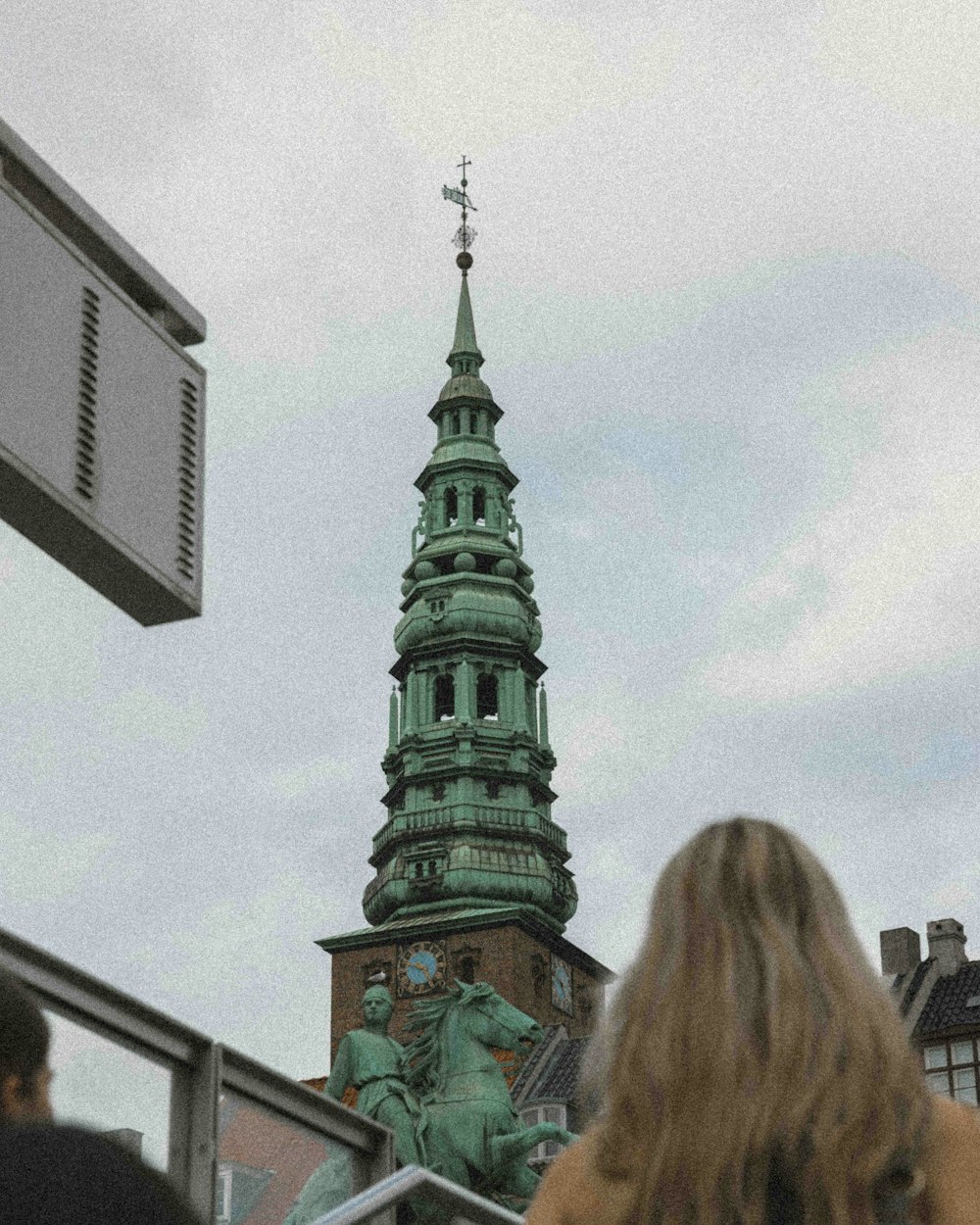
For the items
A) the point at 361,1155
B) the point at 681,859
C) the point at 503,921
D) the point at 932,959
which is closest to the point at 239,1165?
the point at 361,1155

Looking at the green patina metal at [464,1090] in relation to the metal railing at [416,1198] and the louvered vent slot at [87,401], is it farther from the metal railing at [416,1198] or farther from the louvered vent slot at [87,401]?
the louvered vent slot at [87,401]

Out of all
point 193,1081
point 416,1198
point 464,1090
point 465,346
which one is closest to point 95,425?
point 193,1081

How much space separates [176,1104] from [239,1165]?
18.3 inches

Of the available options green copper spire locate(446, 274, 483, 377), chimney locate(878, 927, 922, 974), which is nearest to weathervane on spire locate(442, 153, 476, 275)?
green copper spire locate(446, 274, 483, 377)

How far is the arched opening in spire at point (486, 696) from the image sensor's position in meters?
76.2

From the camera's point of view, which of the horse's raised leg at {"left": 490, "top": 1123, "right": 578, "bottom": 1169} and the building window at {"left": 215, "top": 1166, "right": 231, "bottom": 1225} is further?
the horse's raised leg at {"left": 490, "top": 1123, "right": 578, "bottom": 1169}

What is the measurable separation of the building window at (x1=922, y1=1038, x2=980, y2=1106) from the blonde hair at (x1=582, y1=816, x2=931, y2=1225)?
1574 inches

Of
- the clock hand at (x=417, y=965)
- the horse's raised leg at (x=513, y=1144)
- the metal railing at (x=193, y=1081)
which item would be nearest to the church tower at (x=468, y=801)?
the clock hand at (x=417, y=965)

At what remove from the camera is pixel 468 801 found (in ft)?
240

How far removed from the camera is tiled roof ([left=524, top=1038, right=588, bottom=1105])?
185 feet

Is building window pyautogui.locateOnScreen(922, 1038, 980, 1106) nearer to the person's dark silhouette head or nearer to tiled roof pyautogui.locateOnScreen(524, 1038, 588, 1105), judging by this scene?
tiled roof pyautogui.locateOnScreen(524, 1038, 588, 1105)

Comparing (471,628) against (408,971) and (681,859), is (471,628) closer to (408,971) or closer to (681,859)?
(408,971)

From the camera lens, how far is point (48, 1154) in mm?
1979

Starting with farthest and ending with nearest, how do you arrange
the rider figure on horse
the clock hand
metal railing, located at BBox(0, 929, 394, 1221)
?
1. the clock hand
2. the rider figure on horse
3. metal railing, located at BBox(0, 929, 394, 1221)
